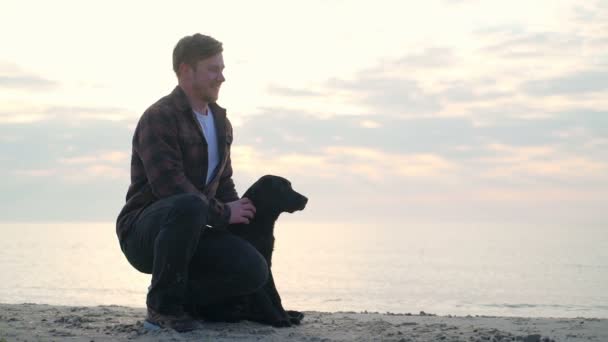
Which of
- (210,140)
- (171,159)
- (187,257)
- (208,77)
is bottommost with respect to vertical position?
(187,257)

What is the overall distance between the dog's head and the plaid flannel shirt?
1.10ft

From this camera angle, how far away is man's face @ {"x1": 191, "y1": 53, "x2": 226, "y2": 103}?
527 centimetres

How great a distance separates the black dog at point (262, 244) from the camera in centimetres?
556

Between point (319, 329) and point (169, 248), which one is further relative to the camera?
point (319, 329)

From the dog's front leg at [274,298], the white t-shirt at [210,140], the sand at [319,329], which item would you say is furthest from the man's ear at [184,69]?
the sand at [319,329]

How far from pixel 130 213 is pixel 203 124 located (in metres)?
0.81

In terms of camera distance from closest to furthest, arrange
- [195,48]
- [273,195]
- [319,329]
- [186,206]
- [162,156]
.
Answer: [186,206] < [162,156] < [195,48] < [319,329] < [273,195]

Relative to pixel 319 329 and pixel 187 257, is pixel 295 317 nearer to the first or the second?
pixel 319 329

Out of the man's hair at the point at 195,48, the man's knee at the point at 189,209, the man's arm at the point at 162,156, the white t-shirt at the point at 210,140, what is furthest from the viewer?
the white t-shirt at the point at 210,140

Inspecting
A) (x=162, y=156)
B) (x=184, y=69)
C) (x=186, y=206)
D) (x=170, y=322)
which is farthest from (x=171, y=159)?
(x=170, y=322)

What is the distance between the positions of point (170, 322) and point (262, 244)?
943 millimetres

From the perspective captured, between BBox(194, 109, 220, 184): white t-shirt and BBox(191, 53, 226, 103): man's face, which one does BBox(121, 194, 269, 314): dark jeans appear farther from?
BBox(191, 53, 226, 103): man's face

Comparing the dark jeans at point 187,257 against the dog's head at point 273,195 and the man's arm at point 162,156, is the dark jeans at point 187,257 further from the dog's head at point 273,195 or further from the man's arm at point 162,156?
the dog's head at point 273,195

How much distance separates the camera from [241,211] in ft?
17.6
